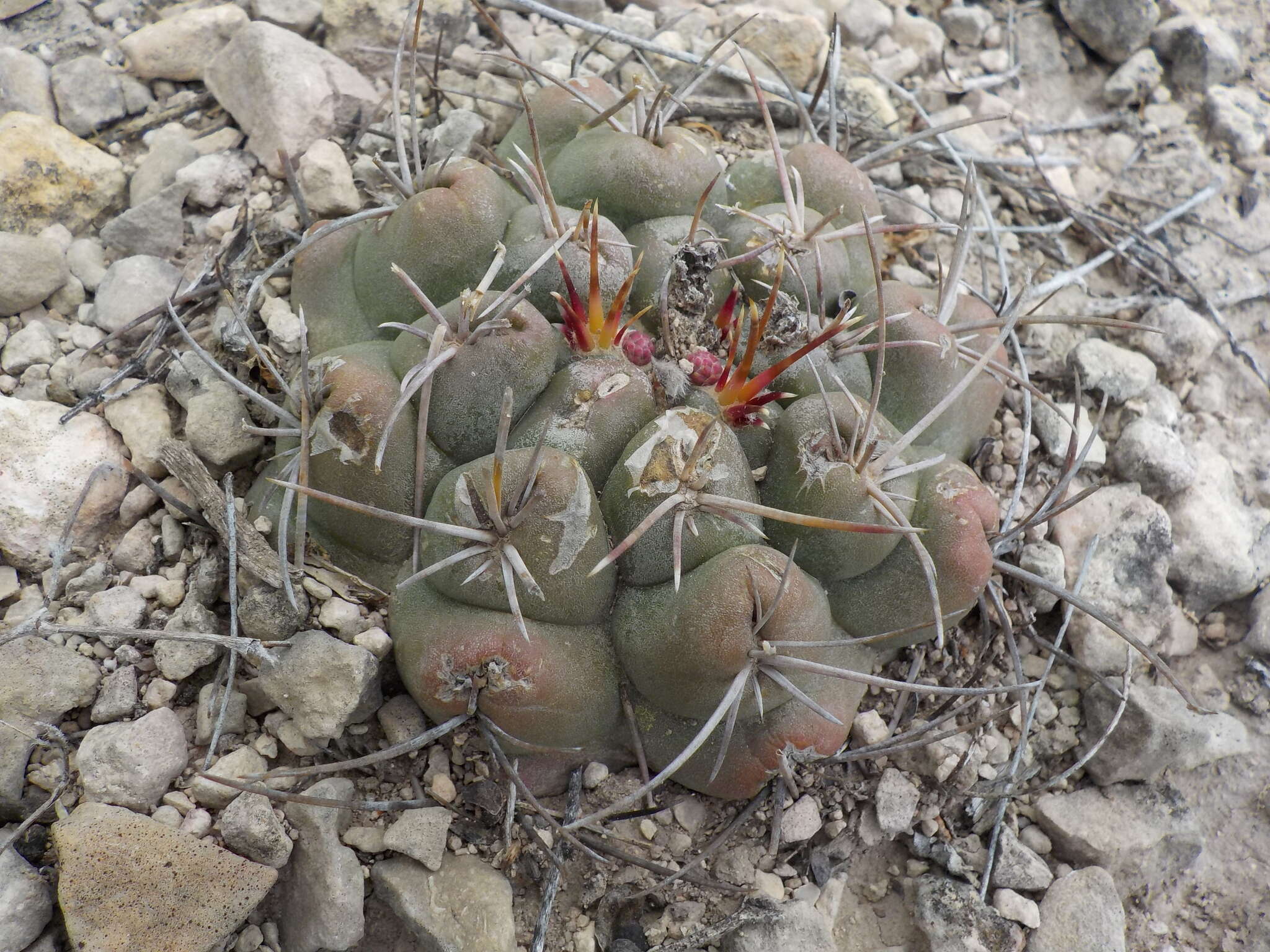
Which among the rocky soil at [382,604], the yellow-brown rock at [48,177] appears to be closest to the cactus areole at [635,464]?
the rocky soil at [382,604]

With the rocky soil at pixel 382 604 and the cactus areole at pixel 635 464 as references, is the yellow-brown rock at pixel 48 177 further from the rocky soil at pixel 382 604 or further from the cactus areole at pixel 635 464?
the cactus areole at pixel 635 464

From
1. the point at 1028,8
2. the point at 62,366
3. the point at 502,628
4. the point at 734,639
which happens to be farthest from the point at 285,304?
the point at 1028,8

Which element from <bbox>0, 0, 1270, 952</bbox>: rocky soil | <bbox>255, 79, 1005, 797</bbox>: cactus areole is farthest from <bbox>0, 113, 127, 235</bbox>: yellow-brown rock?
<bbox>255, 79, 1005, 797</bbox>: cactus areole

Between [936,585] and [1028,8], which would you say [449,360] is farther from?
[1028,8]

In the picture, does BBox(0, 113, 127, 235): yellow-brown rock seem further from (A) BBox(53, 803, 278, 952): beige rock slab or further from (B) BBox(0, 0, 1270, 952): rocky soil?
(A) BBox(53, 803, 278, 952): beige rock slab

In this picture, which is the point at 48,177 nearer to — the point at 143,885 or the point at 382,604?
the point at 382,604
